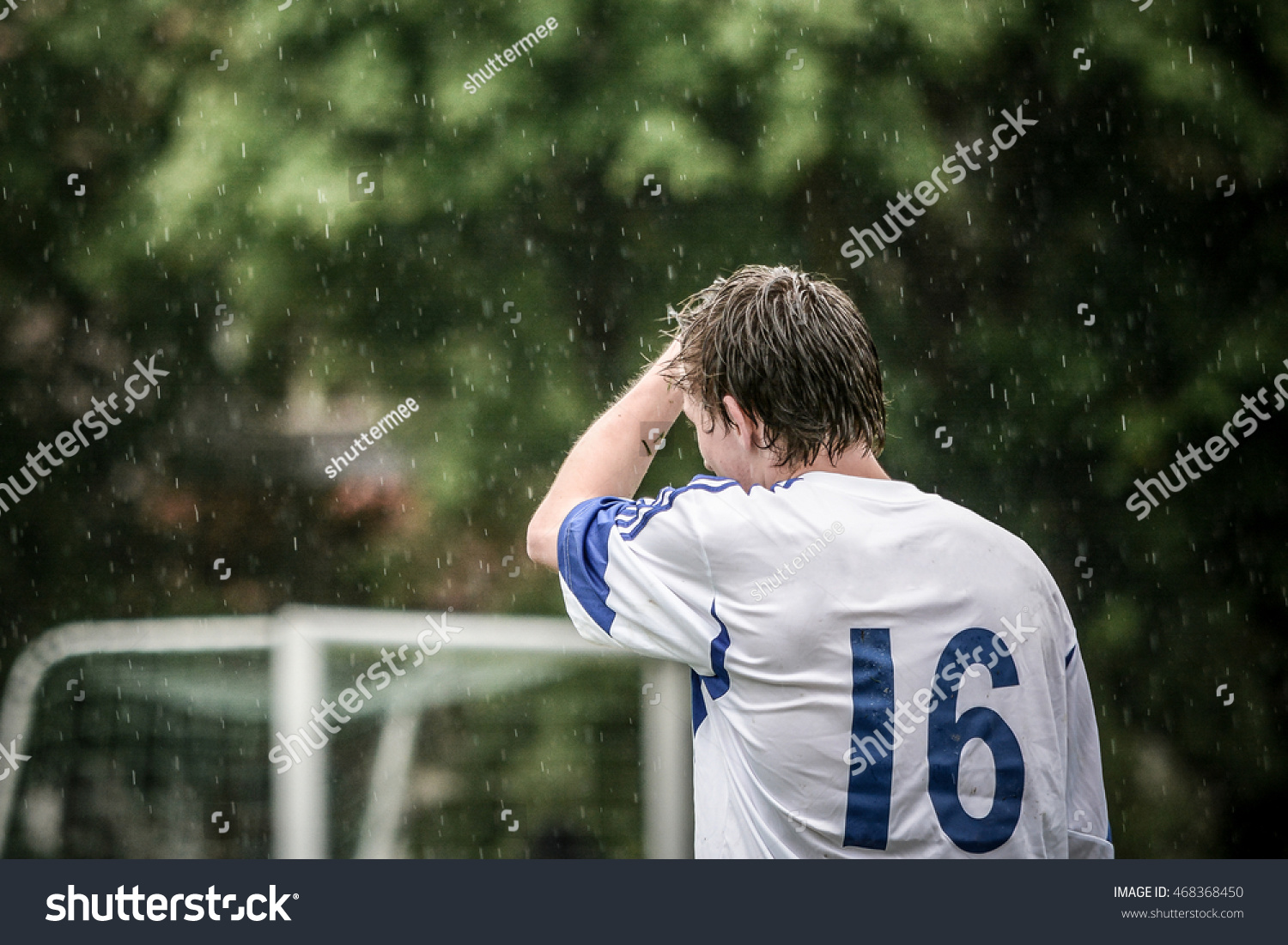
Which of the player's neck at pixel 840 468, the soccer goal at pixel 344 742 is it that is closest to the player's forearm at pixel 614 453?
the player's neck at pixel 840 468

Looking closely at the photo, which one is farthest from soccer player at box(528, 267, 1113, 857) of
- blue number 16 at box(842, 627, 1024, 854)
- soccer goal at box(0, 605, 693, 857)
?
soccer goal at box(0, 605, 693, 857)

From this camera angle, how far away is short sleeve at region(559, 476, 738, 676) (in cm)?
99

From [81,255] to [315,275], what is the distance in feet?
1.94

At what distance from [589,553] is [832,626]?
0.83 ft

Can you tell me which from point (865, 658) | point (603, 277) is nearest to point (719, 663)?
point (865, 658)

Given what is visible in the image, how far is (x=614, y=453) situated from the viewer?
1.12m

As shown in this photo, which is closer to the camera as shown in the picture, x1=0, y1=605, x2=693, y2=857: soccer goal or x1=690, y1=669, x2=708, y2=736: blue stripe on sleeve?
x1=690, y1=669, x2=708, y2=736: blue stripe on sleeve

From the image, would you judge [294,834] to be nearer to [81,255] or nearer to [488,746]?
[488,746]

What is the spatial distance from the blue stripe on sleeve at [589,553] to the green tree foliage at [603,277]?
1.55 meters

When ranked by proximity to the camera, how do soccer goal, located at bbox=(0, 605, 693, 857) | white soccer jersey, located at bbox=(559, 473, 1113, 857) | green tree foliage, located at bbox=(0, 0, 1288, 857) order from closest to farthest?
white soccer jersey, located at bbox=(559, 473, 1113, 857) → soccer goal, located at bbox=(0, 605, 693, 857) → green tree foliage, located at bbox=(0, 0, 1288, 857)

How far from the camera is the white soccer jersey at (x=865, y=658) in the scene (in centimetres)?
94

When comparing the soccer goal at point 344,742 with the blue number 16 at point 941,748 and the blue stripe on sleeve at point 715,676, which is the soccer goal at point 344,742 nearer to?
the blue stripe on sleeve at point 715,676

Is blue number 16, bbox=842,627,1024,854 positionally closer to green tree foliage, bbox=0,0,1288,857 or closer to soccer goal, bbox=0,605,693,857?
soccer goal, bbox=0,605,693,857

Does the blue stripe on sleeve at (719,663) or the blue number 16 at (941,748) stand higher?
the blue stripe on sleeve at (719,663)
